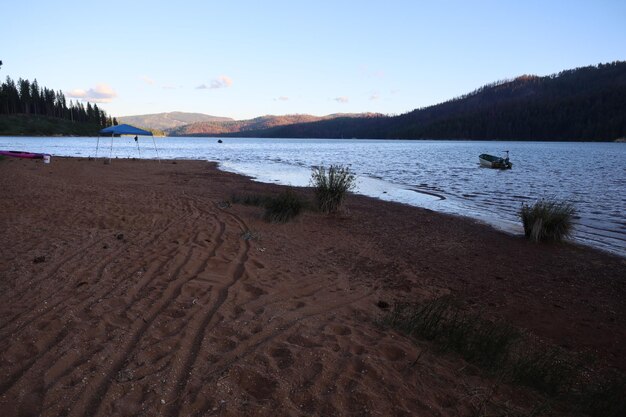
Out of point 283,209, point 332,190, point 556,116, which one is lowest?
point 283,209

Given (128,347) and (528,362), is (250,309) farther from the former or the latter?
(528,362)

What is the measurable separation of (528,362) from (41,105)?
540 ft

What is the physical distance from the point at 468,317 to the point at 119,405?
385cm

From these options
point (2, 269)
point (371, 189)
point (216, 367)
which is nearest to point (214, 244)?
point (2, 269)

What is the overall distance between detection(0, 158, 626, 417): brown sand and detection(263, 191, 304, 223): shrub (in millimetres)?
397

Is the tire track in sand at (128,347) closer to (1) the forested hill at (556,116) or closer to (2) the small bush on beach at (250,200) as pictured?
(2) the small bush on beach at (250,200)

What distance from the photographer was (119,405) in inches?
107

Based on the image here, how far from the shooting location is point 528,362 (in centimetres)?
366

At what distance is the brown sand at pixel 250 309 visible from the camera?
9.59 ft

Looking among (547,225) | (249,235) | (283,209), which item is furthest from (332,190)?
(547,225)

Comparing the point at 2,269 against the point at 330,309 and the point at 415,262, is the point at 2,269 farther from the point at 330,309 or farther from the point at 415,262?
the point at 415,262

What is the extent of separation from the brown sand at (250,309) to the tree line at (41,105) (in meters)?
140

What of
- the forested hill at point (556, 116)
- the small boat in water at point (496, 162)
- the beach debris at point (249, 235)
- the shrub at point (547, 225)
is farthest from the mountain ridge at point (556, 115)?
the beach debris at point (249, 235)

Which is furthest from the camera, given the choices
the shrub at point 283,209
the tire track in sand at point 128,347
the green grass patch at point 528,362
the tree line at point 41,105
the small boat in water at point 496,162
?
the tree line at point 41,105
